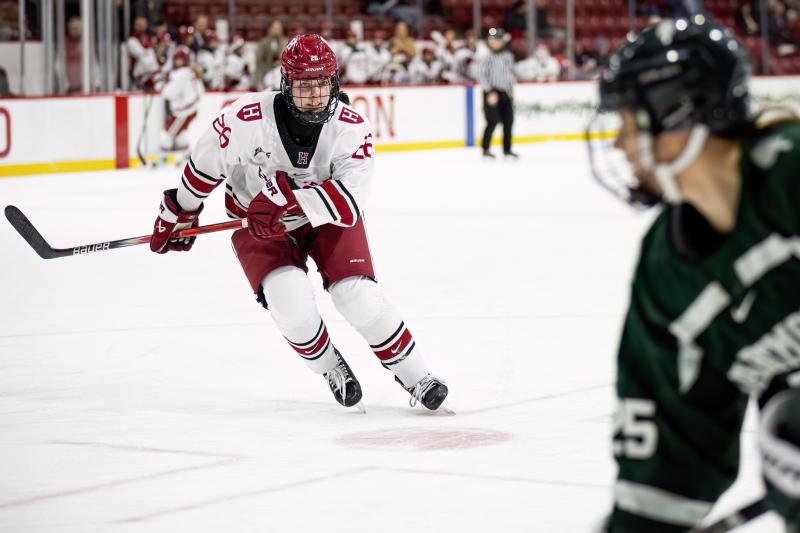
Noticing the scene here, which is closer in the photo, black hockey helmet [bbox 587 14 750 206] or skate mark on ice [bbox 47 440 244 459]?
black hockey helmet [bbox 587 14 750 206]

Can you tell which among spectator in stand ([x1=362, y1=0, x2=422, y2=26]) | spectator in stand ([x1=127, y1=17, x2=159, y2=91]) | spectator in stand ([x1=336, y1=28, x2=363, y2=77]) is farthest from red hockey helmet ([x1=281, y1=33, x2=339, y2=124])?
spectator in stand ([x1=362, y1=0, x2=422, y2=26])

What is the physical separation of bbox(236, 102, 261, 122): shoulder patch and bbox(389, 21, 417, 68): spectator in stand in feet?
40.0

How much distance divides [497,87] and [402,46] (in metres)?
2.02

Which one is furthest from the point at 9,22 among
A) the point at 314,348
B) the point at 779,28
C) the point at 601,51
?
the point at 779,28

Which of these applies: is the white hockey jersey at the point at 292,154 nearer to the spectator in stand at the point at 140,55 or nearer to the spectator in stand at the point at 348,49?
the spectator in stand at the point at 140,55

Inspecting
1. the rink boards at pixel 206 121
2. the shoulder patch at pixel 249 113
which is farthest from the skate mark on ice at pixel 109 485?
the rink boards at pixel 206 121

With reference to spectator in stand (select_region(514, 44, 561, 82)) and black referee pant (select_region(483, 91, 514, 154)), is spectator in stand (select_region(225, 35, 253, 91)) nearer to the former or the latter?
black referee pant (select_region(483, 91, 514, 154))

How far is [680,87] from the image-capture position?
5.20ft

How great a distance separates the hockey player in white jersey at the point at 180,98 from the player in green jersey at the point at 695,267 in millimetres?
11497

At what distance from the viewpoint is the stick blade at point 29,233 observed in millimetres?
4863

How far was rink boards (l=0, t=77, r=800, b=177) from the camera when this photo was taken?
11.9 m

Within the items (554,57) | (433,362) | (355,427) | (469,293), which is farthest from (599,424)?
(554,57)

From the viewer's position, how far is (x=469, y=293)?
584 centimetres

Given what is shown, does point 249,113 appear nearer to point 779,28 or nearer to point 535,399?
point 535,399
